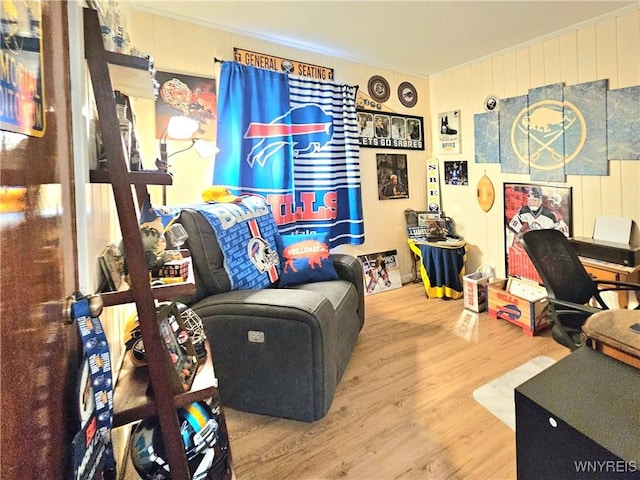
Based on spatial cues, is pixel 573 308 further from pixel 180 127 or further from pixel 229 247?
pixel 180 127

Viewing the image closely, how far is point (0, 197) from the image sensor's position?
0.54m

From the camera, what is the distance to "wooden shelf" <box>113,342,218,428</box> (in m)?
0.97

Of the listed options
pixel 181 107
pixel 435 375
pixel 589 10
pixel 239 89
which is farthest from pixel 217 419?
pixel 589 10

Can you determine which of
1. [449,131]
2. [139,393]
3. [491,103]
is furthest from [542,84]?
[139,393]

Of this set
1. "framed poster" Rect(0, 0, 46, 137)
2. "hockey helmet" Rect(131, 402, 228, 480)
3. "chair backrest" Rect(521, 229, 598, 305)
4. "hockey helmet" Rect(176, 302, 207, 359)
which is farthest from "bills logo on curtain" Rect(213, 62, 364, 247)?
"framed poster" Rect(0, 0, 46, 137)

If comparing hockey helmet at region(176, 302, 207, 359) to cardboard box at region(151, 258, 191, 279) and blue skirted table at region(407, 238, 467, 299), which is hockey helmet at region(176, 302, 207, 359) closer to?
cardboard box at region(151, 258, 191, 279)

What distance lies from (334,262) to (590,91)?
7.46 feet

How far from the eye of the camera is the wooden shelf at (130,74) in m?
1.00

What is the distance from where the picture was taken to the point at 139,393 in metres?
1.04

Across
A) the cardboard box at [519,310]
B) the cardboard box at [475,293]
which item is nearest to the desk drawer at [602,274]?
the cardboard box at [519,310]

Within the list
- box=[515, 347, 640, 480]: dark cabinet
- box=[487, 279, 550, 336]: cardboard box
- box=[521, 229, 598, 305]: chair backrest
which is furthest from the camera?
box=[487, 279, 550, 336]: cardboard box

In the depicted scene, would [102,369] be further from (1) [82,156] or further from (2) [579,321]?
(2) [579,321]

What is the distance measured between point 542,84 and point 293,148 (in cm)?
210

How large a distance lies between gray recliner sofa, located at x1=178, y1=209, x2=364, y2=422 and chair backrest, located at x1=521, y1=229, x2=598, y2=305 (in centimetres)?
109
